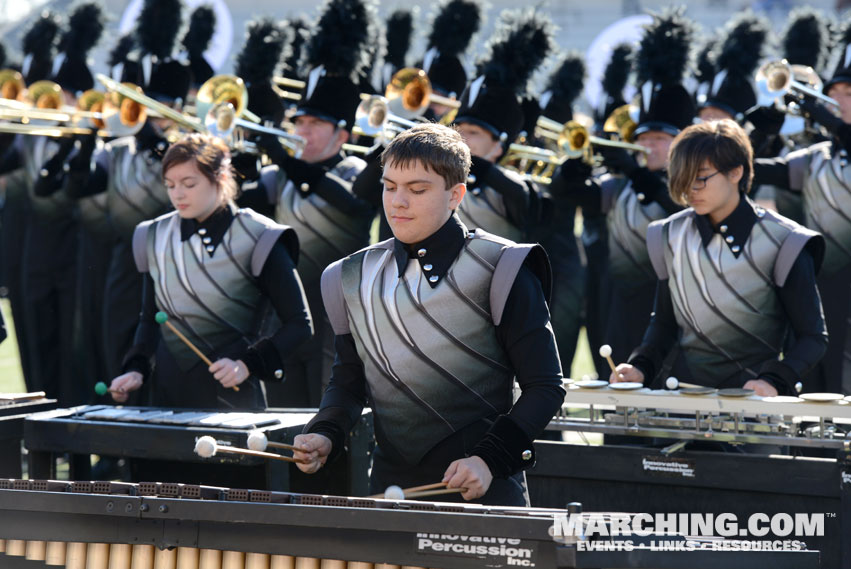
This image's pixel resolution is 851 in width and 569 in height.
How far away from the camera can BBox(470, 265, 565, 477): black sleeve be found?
3.03 metres

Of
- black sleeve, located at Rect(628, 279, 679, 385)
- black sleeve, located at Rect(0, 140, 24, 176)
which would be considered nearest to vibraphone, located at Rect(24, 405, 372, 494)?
black sleeve, located at Rect(628, 279, 679, 385)

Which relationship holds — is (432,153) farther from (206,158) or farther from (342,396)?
(206,158)

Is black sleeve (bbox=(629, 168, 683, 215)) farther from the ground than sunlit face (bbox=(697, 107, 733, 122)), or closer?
closer

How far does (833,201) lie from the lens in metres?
6.43

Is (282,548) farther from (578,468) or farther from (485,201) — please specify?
(485,201)

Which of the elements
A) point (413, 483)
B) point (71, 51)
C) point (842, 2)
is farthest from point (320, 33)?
point (842, 2)

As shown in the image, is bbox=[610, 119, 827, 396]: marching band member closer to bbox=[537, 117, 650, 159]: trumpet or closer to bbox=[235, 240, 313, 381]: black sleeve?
bbox=[235, 240, 313, 381]: black sleeve

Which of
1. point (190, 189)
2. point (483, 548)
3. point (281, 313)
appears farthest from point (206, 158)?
point (483, 548)

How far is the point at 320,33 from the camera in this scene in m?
6.91

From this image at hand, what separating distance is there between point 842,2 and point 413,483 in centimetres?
3056

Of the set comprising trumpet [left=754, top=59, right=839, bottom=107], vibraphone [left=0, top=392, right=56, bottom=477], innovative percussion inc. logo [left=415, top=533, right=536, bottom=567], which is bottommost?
vibraphone [left=0, top=392, right=56, bottom=477]

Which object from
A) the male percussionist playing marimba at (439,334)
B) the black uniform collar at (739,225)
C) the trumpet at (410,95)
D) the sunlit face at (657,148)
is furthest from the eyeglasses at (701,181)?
the trumpet at (410,95)

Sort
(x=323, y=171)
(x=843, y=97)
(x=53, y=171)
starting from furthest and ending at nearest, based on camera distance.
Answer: (x=53, y=171)
(x=323, y=171)
(x=843, y=97)

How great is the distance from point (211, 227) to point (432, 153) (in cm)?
193
